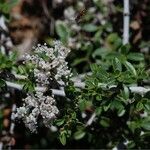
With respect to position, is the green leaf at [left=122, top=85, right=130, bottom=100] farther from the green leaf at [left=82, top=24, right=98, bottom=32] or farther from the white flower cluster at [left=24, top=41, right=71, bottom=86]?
the green leaf at [left=82, top=24, right=98, bottom=32]

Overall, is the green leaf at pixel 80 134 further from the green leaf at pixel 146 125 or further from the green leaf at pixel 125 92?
the green leaf at pixel 125 92

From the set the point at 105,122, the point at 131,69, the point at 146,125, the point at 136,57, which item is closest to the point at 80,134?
the point at 105,122

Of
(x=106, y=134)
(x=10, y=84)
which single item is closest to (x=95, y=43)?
(x=106, y=134)

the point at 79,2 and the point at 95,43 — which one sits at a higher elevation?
the point at 79,2

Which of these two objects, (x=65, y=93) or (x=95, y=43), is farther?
(x=95, y=43)

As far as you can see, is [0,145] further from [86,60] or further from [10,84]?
[86,60]

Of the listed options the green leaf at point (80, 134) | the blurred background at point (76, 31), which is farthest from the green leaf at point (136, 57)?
the green leaf at point (80, 134)
